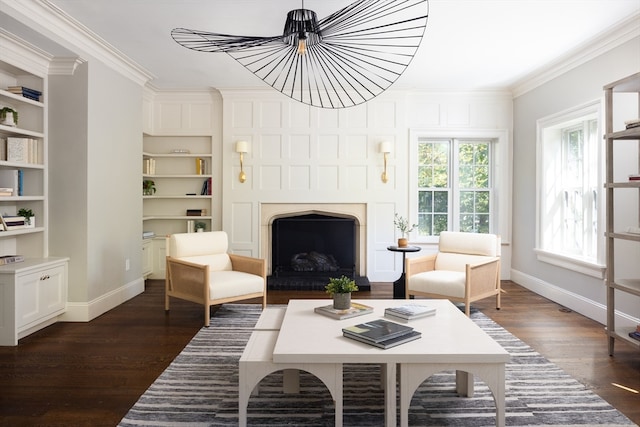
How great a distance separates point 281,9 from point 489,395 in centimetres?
317

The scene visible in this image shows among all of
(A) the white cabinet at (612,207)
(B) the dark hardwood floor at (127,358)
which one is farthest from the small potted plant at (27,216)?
(A) the white cabinet at (612,207)

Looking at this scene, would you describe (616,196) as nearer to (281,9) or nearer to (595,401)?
(595,401)

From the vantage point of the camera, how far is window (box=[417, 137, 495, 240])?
622 cm

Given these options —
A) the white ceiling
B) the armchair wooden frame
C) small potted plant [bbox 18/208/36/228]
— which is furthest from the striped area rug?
the white ceiling

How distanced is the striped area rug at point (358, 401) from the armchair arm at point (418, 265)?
4.98 feet

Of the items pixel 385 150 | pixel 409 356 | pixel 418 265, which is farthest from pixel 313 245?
pixel 409 356

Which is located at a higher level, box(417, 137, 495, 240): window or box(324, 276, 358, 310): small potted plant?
box(417, 137, 495, 240): window

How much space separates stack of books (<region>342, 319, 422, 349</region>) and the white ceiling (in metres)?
2.45

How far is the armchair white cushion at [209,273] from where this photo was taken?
4.08 m

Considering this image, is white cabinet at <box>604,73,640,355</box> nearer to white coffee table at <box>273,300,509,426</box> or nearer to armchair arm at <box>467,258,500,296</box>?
armchair arm at <box>467,258,500,296</box>

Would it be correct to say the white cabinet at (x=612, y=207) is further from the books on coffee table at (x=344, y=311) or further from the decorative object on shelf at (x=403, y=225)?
the decorative object on shelf at (x=403, y=225)

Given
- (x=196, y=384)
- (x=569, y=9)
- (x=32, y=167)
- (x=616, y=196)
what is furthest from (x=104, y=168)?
(x=616, y=196)

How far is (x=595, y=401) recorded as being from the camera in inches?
97.2

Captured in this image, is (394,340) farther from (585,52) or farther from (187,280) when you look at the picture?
(585,52)
